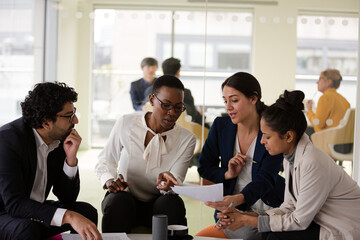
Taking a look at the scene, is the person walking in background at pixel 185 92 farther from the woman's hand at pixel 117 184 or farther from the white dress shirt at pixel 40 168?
the white dress shirt at pixel 40 168

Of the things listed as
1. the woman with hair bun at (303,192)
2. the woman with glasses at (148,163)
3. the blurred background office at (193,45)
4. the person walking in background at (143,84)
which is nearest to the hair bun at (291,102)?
the woman with hair bun at (303,192)

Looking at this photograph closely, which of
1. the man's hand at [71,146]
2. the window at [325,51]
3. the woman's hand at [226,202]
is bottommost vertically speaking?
the woman's hand at [226,202]

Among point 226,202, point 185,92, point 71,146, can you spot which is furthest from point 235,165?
point 185,92

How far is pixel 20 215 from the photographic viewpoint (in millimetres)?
2150

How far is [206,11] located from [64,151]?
232 cm

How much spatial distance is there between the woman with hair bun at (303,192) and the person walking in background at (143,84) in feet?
7.60

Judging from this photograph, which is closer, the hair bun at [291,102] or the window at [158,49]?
the hair bun at [291,102]

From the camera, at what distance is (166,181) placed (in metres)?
2.56

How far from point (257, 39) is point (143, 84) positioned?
3.76 ft

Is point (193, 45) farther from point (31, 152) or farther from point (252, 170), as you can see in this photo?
point (31, 152)

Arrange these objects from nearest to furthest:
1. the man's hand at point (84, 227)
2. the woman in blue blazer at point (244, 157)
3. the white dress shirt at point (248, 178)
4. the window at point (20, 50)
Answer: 1. the man's hand at point (84, 227)
2. the woman in blue blazer at point (244, 157)
3. the white dress shirt at point (248, 178)
4. the window at point (20, 50)

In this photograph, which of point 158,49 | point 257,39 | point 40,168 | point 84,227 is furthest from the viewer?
point 158,49

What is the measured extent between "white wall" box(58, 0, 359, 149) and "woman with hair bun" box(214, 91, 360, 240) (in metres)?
2.12

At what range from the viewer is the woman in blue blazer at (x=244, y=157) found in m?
2.58
